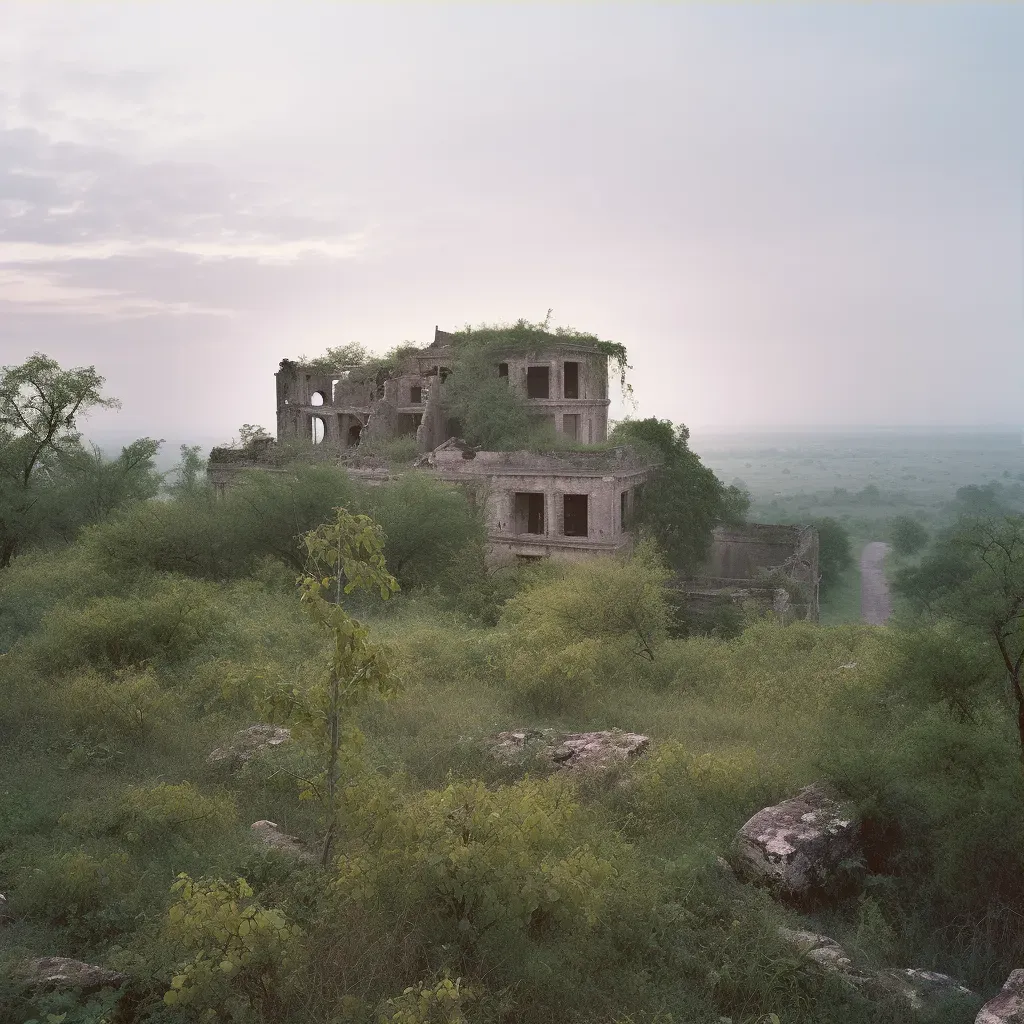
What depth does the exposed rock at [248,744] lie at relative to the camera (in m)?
9.70

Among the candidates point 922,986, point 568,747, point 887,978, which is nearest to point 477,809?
point 887,978

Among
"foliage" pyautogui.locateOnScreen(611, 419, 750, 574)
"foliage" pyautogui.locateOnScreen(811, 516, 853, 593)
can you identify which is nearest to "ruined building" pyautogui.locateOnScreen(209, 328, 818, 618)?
"foliage" pyautogui.locateOnScreen(611, 419, 750, 574)

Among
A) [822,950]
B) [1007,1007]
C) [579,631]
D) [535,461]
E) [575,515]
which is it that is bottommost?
[822,950]

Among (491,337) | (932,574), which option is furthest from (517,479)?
(932,574)

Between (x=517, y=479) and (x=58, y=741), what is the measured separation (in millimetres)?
16978

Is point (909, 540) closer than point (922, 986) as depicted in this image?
No

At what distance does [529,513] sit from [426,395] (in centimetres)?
763

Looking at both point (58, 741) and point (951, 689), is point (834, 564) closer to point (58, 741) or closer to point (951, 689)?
point (951, 689)

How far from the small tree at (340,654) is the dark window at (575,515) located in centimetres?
2057

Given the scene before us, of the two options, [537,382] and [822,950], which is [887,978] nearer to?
[822,950]

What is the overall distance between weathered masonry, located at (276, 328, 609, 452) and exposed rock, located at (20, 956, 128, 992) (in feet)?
80.5

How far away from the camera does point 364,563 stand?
20.6 feet

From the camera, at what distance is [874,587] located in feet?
175

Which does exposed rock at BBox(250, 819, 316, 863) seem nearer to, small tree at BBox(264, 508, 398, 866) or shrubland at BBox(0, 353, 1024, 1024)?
shrubland at BBox(0, 353, 1024, 1024)
